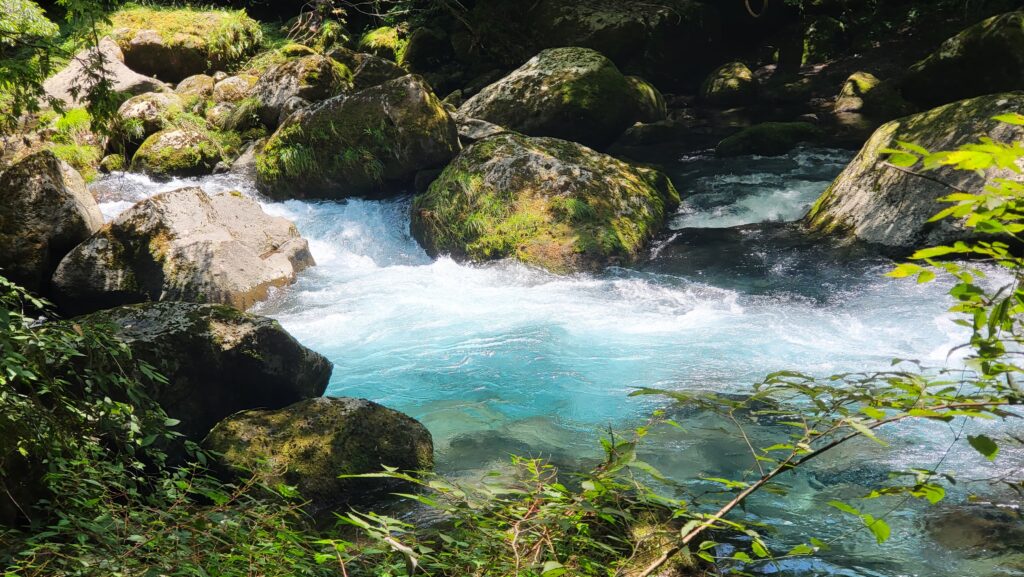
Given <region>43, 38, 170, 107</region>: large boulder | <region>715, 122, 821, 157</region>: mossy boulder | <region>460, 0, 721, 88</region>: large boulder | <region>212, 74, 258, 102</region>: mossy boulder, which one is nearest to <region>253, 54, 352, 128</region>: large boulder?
<region>212, 74, 258, 102</region>: mossy boulder

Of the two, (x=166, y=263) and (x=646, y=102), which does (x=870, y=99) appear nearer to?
(x=646, y=102)

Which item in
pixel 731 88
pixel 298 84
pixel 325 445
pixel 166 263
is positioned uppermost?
pixel 298 84

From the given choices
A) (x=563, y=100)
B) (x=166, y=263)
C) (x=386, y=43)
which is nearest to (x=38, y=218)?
(x=166, y=263)

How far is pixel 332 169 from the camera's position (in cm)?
932

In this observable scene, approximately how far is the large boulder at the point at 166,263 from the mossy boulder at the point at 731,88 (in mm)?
9253

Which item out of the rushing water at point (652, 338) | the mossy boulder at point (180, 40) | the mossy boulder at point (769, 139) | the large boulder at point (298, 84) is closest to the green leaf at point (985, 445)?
the rushing water at point (652, 338)

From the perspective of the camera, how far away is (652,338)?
5.96 metres

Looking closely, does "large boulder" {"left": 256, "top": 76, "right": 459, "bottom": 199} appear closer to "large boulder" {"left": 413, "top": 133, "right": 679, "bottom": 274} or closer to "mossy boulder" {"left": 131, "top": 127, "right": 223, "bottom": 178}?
"large boulder" {"left": 413, "top": 133, "right": 679, "bottom": 274}

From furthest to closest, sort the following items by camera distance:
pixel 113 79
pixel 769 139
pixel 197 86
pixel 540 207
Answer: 1. pixel 197 86
2. pixel 113 79
3. pixel 769 139
4. pixel 540 207

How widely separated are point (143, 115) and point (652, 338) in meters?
9.08

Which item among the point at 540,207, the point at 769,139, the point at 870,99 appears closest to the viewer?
the point at 540,207

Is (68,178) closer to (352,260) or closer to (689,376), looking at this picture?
(352,260)

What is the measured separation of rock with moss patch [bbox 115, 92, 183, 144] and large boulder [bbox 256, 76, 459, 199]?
103 inches

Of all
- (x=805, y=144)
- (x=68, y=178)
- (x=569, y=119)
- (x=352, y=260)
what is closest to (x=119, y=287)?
(x=68, y=178)
